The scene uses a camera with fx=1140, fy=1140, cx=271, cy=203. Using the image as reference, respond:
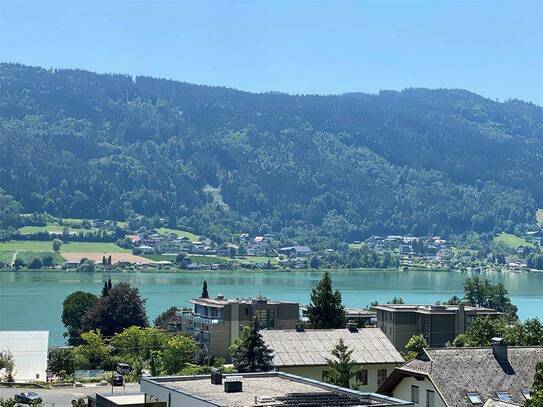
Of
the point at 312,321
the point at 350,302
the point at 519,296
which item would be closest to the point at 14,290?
the point at 350,302

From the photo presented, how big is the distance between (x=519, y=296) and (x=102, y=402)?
138358mm

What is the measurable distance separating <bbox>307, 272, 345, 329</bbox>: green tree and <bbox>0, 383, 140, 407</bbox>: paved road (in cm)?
812

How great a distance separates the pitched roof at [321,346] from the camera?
35.2 meters

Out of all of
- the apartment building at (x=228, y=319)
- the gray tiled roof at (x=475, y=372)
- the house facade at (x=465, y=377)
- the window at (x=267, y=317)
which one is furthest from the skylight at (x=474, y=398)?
the window at (x=267, y=317)

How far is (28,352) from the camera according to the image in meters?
56.2

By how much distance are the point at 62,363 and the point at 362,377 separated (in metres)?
23.0

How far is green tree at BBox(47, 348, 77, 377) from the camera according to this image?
54156 mm

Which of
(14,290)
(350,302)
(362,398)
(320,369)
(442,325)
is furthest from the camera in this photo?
(14,290)

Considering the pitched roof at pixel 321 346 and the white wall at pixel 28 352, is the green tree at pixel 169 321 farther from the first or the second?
the pitched roof at pixel 321 346

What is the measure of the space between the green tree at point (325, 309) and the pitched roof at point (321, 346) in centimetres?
984

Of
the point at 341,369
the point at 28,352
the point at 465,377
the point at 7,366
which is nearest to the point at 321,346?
the point at 341,369

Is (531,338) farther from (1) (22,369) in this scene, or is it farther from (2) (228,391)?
(1) (22,369)

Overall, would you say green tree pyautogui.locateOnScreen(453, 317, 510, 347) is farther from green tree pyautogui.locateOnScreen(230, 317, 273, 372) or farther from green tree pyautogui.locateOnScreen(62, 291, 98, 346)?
green tree pyautogui.locateOnScreen(62, 291, 98, 346)

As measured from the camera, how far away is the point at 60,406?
40.4m
